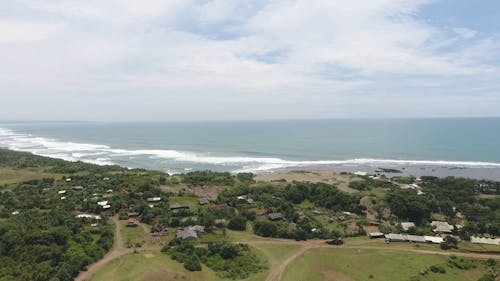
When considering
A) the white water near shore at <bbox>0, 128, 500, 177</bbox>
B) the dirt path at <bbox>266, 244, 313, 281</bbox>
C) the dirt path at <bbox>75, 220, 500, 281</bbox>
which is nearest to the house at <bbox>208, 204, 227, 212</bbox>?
the dirt path at <bbox>75, 220, 500, 281</bbox>

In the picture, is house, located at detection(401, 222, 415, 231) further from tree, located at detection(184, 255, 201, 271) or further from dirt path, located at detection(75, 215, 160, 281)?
dirt path, located at detection(75, 215, 160, 281)

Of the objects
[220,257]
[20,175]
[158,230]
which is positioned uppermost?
[20,175]

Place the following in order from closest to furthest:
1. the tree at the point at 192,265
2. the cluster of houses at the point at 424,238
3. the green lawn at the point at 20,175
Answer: the tree at the point at 192,265
the cluster of houses at the point at 424,238
the green lawn at the point at 20,175

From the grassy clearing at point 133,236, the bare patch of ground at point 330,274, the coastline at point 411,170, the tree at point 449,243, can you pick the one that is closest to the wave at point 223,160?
the coastline at point 411,170

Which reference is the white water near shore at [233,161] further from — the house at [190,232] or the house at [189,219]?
the house at [190,232]

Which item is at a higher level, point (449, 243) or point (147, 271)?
point (449, 243)

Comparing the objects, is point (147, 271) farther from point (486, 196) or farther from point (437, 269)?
point (486, 196)

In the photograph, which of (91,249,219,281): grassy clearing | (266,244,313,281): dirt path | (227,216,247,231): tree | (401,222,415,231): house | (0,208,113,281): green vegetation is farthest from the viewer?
(401,222,415,231): house

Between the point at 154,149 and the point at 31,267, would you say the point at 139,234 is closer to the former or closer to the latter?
the point at 31,267

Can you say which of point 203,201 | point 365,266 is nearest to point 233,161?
point 203,201
